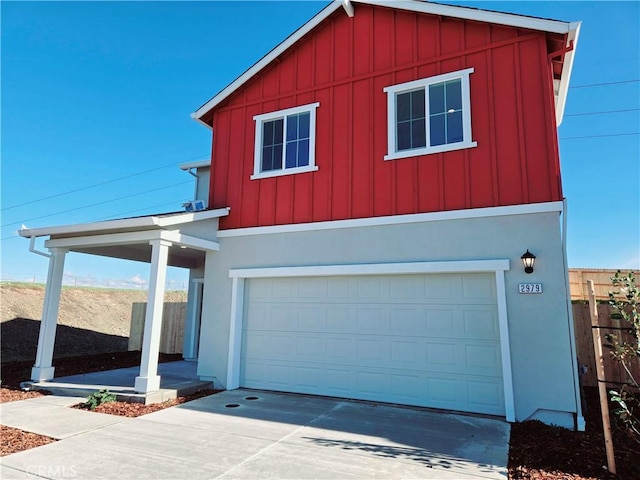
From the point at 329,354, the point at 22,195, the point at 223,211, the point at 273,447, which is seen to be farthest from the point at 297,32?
the point at 22,195

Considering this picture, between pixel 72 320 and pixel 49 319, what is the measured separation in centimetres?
1416

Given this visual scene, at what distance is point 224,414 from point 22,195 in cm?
3469

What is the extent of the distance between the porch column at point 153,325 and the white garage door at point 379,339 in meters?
1.83

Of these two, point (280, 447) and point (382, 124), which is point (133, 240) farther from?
point (382, 124)

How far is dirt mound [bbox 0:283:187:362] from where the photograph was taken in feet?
46.9

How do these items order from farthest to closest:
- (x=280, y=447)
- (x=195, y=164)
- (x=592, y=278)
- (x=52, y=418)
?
(x=195, y=164), (x=592, y=278), (x=52, y=418), (x=280, y=447)

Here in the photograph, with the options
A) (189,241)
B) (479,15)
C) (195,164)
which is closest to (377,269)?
(189,241)

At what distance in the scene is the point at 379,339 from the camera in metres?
6.82

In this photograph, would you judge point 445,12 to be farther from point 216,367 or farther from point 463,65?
point 216,367

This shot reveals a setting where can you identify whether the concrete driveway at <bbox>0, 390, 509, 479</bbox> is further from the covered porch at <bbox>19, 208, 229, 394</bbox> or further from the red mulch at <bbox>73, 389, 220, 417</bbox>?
the covered porch at <bbox>19, 208, 229, 394</bbox>

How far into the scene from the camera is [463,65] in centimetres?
688

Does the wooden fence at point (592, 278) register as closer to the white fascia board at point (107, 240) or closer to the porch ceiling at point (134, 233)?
the porch ceiling at point (134, 233)

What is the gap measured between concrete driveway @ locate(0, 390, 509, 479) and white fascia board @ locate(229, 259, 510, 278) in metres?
2.27

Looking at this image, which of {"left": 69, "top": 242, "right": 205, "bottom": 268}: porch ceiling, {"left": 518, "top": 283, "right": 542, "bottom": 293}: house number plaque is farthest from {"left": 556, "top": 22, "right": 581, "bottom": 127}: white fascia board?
{"left": 69, "top": 242, "right": 205, "bottom": 268}: porch ceiling
